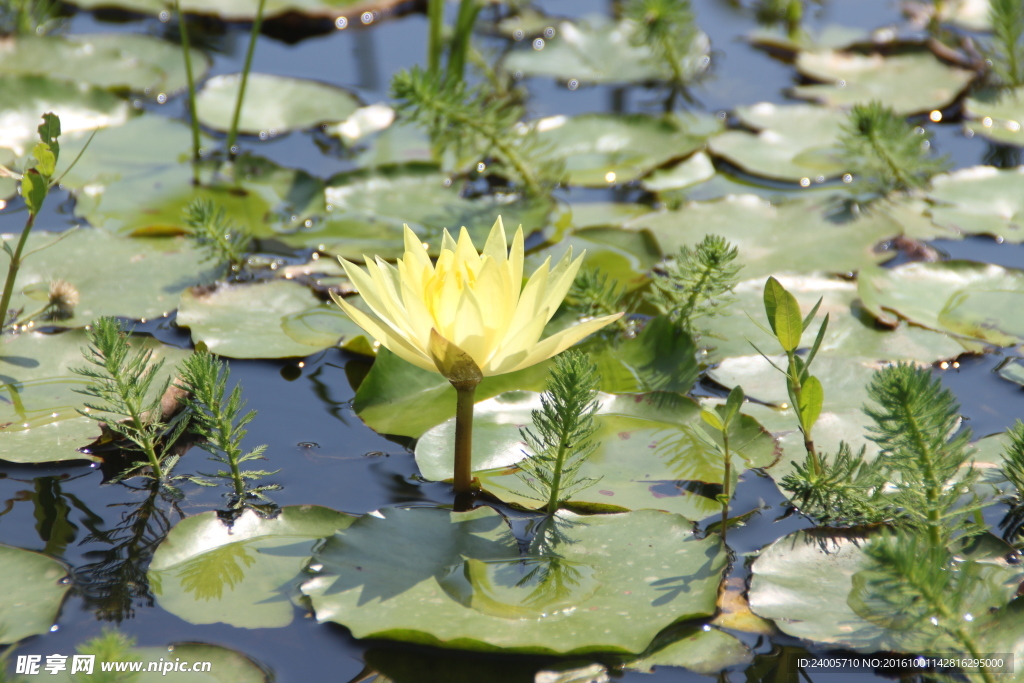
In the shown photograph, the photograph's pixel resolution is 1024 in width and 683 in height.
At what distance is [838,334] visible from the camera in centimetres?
236

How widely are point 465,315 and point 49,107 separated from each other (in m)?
2.67

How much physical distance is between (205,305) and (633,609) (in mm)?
1529

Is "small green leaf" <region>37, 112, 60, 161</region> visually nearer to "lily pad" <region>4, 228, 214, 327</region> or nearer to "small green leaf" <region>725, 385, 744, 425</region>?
"lily pad" <region>4, 228, 214, 327</region>

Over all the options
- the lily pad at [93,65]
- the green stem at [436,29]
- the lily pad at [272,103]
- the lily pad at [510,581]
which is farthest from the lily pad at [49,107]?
the lily pad at [510,581]

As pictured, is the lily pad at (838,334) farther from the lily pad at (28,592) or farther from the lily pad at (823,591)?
the lily pad at (28,592)

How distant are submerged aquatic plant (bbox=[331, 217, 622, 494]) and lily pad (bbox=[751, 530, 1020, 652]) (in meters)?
0.57

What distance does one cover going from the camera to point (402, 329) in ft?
5.34

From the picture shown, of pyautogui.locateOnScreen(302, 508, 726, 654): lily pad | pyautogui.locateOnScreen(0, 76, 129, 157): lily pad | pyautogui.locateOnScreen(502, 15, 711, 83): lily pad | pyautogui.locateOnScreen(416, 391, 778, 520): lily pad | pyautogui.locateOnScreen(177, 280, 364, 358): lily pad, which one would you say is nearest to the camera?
pyautogui.locateOnScreen(302, 508, 726, 654): lily pad

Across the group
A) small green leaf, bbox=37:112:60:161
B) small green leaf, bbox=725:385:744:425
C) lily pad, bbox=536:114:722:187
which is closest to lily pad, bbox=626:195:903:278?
lily pad, bbox=536:114:722:187

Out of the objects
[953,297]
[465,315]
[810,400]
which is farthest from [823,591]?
[953,297]

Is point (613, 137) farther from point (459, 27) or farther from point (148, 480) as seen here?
point (148, 480)

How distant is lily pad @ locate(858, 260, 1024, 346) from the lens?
7.67 feet

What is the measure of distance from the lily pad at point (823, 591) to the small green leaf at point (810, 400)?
231mm

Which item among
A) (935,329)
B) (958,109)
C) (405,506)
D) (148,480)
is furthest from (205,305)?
(958,109)
